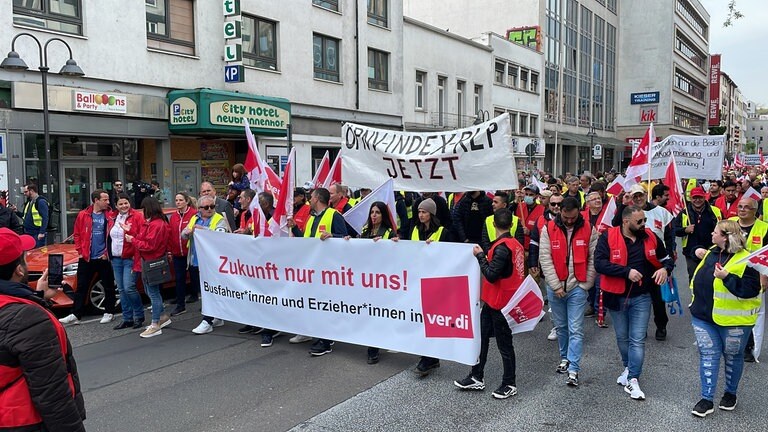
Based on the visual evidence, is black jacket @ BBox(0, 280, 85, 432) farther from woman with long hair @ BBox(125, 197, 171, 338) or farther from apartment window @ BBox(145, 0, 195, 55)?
apartment window @ BBox(145, 0, 195, 55)

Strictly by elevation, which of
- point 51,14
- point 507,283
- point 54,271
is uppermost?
point 51,14

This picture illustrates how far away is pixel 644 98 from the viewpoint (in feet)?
209

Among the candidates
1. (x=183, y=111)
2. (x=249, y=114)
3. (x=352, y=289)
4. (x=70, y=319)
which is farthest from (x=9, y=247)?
(x=249, y=114)

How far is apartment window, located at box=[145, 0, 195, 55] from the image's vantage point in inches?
673

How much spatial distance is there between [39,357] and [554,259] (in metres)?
4.48

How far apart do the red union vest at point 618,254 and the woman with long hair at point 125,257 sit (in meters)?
5.57

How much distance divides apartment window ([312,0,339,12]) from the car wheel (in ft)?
53.0

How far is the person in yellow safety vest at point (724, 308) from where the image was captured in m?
4.84

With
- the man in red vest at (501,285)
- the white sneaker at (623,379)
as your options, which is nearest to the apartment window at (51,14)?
the man in red vest at (501,285)

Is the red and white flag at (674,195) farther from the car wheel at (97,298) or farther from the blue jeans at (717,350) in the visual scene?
the car wheel at (97,298)

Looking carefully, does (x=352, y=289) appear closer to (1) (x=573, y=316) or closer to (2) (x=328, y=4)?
(1) (x=573, y=316)

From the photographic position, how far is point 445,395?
18.1 ft

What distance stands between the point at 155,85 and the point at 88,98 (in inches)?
82.3

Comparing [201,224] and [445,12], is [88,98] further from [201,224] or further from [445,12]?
[445,12]
